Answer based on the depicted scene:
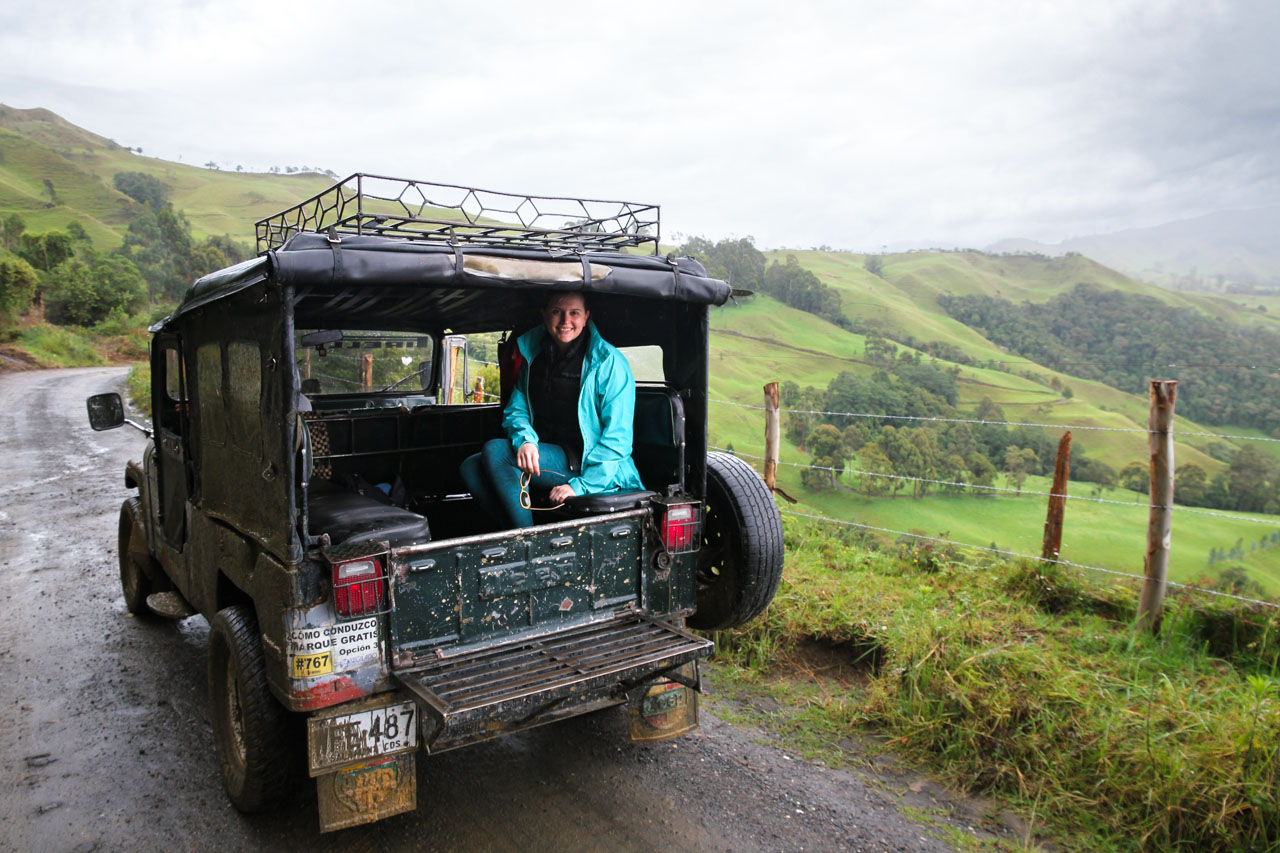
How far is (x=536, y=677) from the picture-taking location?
8.93 ft

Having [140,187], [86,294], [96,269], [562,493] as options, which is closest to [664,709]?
[562,493]

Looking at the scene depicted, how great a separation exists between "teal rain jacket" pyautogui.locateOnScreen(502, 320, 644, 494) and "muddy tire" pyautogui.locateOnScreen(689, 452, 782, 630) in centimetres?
45

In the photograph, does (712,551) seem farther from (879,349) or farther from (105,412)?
(879,349)

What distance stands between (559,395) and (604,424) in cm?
40

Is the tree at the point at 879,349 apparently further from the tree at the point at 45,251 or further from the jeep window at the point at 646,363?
the tree at the point at 45,251

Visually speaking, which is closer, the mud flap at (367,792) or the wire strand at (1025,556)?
the mud flap at (367,792)

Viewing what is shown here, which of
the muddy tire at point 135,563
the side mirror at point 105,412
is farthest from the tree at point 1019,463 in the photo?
the side mirror at point 105,412

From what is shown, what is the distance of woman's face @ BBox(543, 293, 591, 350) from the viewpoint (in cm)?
361

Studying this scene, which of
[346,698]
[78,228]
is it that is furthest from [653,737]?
[78,228]

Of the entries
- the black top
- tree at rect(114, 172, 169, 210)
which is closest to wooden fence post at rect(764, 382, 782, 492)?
the black top

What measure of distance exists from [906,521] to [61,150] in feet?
536

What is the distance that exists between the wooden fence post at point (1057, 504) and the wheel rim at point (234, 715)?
15.8 feet

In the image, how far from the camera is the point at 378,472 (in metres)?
4.80

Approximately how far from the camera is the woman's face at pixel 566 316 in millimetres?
3611
